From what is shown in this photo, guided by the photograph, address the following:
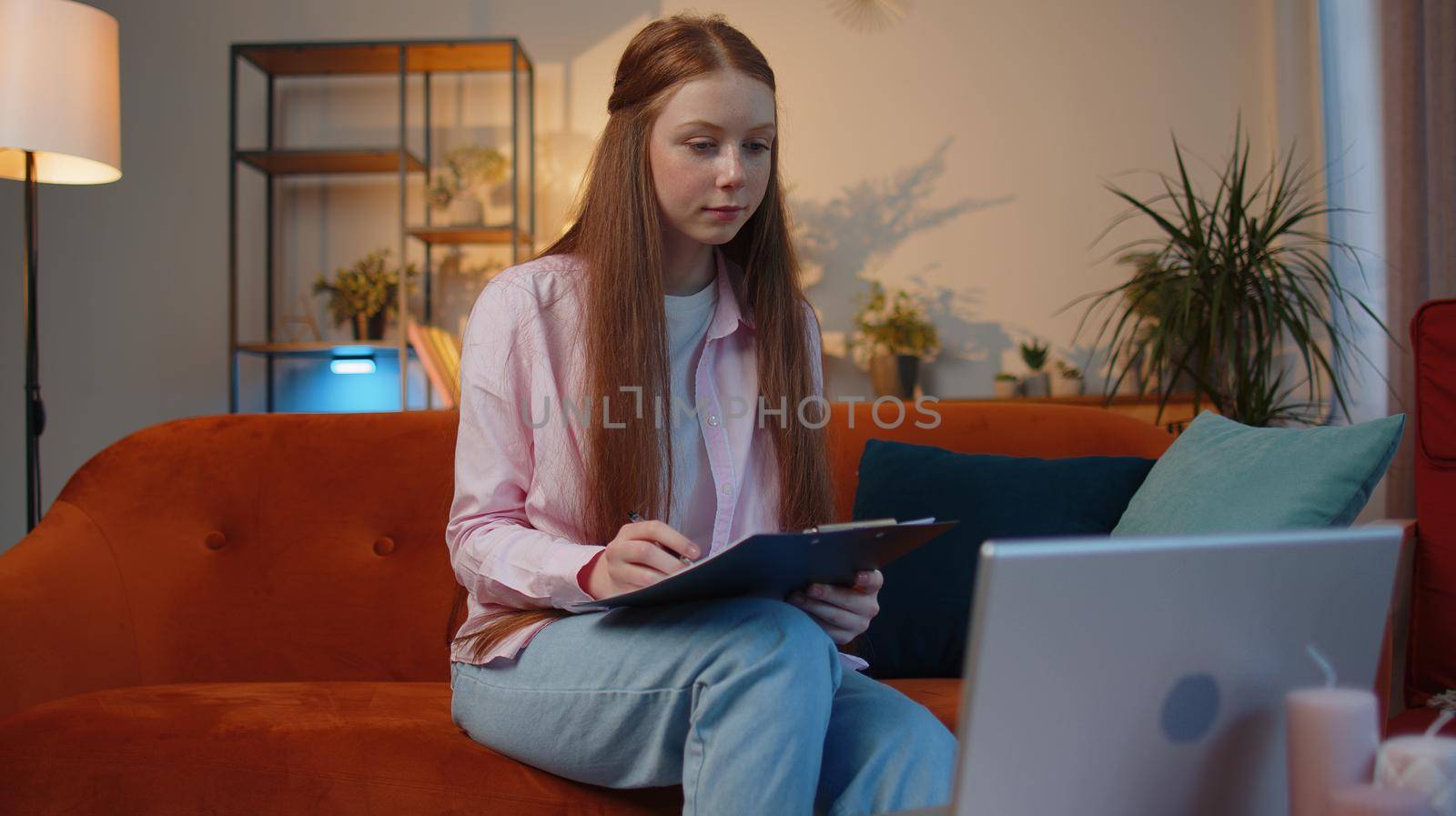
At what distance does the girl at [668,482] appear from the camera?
0.96 meters

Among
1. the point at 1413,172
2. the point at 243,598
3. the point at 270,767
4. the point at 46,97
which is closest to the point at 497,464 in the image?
the point at 270,767

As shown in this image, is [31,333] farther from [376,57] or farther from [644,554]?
[644,554]

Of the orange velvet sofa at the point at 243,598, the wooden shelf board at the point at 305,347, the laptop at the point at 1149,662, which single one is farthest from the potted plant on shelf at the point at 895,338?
the laptop at the point at 1149,662

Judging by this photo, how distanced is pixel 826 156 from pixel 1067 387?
3.93ft

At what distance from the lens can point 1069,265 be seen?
13.2ft

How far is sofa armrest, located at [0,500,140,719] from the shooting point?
1.49 m

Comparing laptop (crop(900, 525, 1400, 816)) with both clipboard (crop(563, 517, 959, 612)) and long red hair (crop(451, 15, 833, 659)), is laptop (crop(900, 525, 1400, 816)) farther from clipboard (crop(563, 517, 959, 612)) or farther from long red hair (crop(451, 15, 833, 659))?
long red hair (crop(451, 15, 833, 659))

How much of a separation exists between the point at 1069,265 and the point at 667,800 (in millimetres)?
3251

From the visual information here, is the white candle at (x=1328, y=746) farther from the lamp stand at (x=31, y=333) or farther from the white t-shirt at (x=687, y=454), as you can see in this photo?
the lamp stand at (x=31, y=333)

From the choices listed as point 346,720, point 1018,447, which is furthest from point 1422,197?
point 346,720

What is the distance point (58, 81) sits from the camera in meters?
2.40

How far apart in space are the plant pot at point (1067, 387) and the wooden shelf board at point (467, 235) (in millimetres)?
1943

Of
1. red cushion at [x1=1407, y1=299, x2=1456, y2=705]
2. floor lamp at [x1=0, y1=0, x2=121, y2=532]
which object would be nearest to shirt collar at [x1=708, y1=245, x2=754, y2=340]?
red cushion at [x1=1407, y1=299, x2=1456, y2=705]

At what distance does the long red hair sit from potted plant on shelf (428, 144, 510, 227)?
8.71 feet
